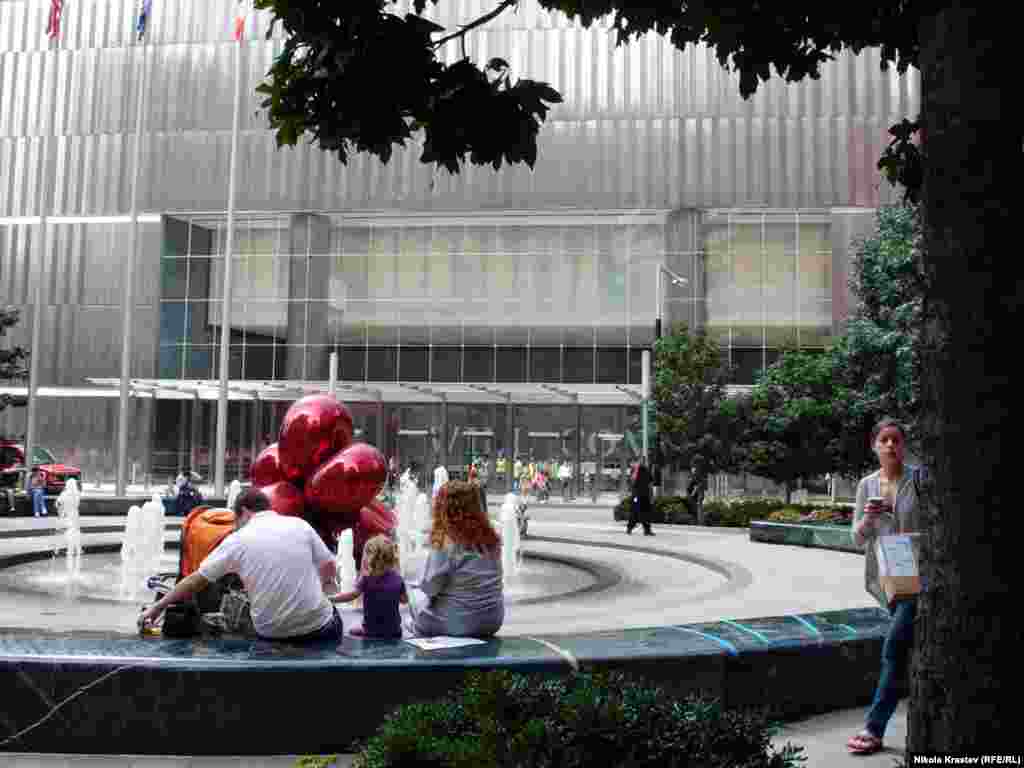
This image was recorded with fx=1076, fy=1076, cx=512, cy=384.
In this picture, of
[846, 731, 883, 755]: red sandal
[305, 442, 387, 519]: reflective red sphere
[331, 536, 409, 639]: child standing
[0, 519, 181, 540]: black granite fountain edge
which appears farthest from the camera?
[0, 519, 181, 540]: black granite fountain edge

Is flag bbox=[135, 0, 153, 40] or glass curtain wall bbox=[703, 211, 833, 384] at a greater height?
flag bbox=[135, 0, 153, 40]

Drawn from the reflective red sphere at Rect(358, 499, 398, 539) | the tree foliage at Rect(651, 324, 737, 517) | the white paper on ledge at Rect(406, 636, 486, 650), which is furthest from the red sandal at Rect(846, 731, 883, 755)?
the tree foliage at Rect(651, 324, 737, 517)

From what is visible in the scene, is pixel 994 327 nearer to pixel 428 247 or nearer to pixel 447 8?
pixel 428 247

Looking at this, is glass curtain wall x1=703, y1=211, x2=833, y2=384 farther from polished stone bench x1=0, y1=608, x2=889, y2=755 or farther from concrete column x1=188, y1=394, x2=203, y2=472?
polished stone bench x1=0, y1=608, x2=889, y2=755

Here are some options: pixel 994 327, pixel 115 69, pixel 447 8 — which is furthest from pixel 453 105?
pixel 115 69

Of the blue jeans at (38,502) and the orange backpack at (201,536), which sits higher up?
the orange backpack at (201,536)

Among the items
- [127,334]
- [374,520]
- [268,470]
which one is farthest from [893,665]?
[127,334]

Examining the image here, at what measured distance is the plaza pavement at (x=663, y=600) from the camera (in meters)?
5.90

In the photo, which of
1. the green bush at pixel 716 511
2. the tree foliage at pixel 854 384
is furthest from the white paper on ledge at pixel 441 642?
the tree foliage at pixel 854 384

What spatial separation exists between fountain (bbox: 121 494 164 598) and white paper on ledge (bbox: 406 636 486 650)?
8.09m

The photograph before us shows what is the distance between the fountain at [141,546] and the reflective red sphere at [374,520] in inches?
130

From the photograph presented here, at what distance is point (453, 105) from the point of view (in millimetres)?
5270

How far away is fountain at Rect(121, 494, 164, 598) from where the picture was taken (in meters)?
14.1

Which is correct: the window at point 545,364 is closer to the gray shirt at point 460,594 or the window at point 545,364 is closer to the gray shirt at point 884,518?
the gray shirt at point 460,594
